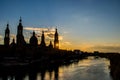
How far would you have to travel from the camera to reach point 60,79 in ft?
288

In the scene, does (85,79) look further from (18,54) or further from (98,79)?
(18,54)

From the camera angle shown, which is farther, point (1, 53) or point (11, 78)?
point (1, 53)

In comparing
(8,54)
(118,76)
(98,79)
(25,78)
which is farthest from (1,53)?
(118,76)

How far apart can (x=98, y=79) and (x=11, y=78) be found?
33.9 m

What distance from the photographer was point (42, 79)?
3425 inches

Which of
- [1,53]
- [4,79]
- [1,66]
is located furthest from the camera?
[1,53]

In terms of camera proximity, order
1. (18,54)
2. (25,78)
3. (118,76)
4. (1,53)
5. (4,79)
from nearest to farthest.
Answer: (118,76)
(4,79)
(25,78)
(1,53)
(18,54)

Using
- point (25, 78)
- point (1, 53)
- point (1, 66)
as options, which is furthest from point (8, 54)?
point (25, 78)

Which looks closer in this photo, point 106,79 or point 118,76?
point 118,76

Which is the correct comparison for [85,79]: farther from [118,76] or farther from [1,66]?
[1,66]

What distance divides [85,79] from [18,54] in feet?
290

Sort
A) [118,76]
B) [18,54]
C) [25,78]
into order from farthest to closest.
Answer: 1. [18,54]
2. [25,78]
3. [118,76]

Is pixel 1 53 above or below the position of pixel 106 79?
above

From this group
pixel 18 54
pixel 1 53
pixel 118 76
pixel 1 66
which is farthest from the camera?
pixel 18 54
